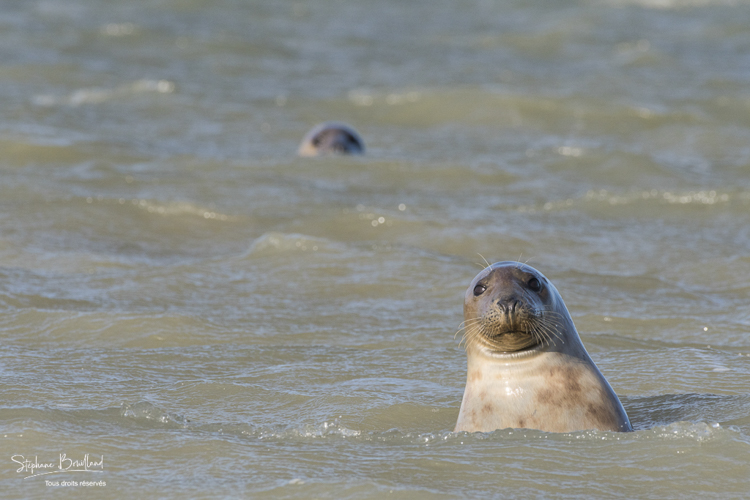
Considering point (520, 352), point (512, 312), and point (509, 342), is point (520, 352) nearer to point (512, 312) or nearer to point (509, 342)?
point (509, 342)

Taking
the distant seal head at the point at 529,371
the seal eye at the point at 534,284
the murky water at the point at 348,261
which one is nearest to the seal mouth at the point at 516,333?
the distant seal head at the point at 529,371

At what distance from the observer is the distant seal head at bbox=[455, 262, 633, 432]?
14.3 ft

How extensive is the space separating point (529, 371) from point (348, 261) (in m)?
3.45

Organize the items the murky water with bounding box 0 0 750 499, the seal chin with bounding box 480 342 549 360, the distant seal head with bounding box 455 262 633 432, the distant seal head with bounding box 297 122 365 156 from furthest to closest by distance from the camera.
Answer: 1. the distant seal head with bounding box 297 122 365 156
2. the seal chin with bounding box 480 342 549 360
3. the distant seal head with bounding box 455 262 633 432
4. the murky water with bounding box 0 0 750 499

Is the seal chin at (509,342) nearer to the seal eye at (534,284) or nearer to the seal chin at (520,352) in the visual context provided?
the seal chin at (520,352)

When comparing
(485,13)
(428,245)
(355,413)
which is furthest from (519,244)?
(485,13)

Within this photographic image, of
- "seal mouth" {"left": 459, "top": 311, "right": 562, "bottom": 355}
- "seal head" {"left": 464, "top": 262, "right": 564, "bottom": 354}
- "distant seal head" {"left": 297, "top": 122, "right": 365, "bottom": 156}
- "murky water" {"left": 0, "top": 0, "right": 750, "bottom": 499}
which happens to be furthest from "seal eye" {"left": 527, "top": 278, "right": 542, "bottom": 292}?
"distant seal head" {"left": 297, "top": 122, "right": 365, "bottom": 156}

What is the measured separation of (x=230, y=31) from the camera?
22.4m

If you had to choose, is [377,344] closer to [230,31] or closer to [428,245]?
[428,245]

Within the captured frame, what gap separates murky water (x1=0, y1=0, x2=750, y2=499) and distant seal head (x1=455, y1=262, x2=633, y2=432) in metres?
0.10

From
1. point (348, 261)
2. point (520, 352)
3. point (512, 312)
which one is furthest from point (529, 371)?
point (348, 261)

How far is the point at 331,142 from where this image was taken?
12062 mm

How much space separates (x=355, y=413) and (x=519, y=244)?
3.88 m

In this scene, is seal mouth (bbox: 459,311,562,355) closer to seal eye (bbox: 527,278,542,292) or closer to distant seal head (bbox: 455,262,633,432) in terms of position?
distant seal head (bbox: 455,262,633,432)
